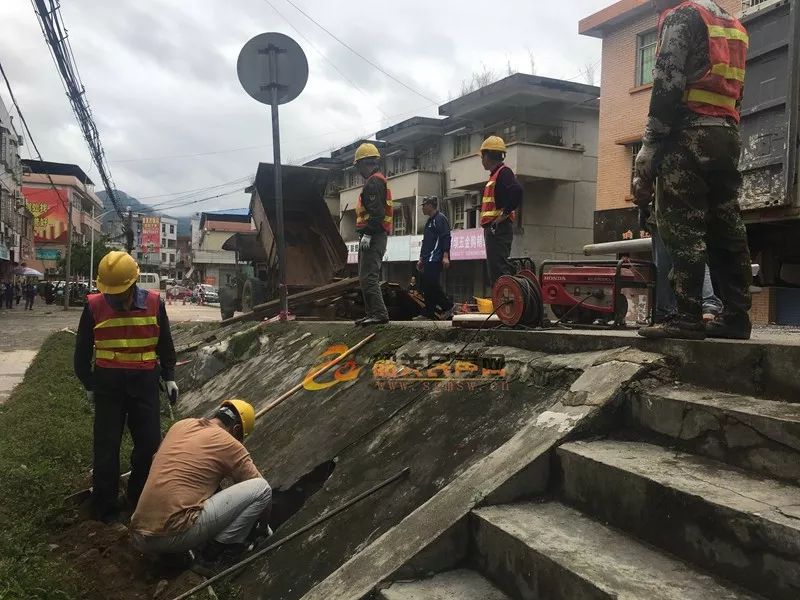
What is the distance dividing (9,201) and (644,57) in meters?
31.0

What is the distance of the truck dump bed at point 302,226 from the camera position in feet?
32.8

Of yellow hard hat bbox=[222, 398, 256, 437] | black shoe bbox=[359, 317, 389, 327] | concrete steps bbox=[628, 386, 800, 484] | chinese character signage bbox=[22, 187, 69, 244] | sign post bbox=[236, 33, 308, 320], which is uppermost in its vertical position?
chinese character signage bbox=[22, 187, 69, 244]

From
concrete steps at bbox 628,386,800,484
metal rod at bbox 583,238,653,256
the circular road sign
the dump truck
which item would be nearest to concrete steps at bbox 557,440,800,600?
concrete steps at bbox 628,386,800,484

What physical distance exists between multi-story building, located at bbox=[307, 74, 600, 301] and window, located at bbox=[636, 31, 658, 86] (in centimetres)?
396

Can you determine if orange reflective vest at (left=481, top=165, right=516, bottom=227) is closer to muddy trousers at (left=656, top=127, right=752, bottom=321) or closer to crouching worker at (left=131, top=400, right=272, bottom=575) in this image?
muddy trousers at (left=656, top=127, right=752, bottom=321)

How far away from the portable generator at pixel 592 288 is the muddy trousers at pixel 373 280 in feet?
4.58

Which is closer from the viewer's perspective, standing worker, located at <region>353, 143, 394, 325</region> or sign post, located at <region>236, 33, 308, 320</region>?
standing worker, located at <region>353, 143, 394, 325</region>

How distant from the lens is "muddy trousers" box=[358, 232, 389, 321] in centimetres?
540

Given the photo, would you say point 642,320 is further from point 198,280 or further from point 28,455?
point 198,280

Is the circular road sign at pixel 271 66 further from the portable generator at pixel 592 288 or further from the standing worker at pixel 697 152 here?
the standing worker at pixel 697 152

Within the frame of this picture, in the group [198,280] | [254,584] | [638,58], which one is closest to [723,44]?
[254,584]

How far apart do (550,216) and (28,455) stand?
19864mm
